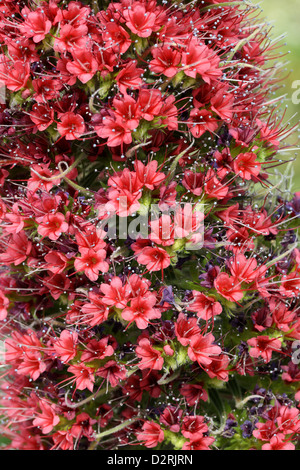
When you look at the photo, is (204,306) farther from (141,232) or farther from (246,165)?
(246,165)

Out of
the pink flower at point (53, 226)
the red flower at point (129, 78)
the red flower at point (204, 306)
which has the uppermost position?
the red flower at point (129, 78)

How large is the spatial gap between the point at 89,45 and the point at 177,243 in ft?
2.62

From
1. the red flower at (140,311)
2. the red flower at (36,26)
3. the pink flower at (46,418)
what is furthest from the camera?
the pink flower at (46,418)

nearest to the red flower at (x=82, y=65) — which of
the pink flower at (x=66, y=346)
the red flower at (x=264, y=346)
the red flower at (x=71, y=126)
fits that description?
the red flower at (x=71, y=126)

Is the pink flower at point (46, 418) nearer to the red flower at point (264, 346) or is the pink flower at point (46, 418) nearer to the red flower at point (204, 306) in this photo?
the red flower at point (204, 306)

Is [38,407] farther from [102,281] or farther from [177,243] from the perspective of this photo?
[177,243]

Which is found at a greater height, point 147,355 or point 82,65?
point 82,65

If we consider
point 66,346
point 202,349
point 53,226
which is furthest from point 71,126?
point 202,349

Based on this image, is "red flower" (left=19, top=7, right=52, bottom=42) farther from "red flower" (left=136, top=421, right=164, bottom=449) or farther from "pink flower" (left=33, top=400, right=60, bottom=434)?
"red flower" (left=136, top=421, right=164, bottom=449)

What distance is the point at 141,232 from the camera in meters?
1.86

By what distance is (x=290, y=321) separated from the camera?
80.2 inches

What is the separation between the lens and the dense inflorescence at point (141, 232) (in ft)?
6.04

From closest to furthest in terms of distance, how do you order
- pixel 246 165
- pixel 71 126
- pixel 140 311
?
pixel 140 311, pixel 71 126, pixel 246 165

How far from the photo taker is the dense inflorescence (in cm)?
184
